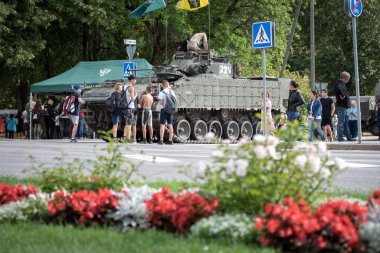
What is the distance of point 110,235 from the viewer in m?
6.05

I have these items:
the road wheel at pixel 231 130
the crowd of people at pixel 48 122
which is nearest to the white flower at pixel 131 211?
the road wheel at pixel 231 130

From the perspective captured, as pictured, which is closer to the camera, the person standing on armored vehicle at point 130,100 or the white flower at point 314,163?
the white flower at point 314,163

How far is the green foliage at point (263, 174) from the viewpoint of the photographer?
601cm

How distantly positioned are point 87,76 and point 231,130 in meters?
7.52

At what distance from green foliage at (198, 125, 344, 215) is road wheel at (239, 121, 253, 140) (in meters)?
27.3

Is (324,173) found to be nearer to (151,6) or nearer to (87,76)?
(151,6)

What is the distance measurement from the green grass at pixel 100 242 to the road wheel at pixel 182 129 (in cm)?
2273

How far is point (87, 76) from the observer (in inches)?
1465

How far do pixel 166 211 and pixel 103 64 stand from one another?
31873 millimetres

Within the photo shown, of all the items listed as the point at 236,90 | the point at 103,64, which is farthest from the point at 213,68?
the point at 103,64

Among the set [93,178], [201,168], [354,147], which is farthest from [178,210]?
[354,147]

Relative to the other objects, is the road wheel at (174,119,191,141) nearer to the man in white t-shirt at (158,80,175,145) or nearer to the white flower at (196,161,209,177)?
the man in white t-shirt at (158,80,175,145)

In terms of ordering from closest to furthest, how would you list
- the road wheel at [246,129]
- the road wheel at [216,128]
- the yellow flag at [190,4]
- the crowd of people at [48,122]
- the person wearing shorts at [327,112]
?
the person wearing shorts at [327,112] < the road wheel at [216,128] < the road wheel at [246,129] < the yellow flag at [190,4] < the crowd of people at [48,122]

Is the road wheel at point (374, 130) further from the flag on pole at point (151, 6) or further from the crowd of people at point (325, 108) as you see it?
the crowd of people at point (325, 108)
